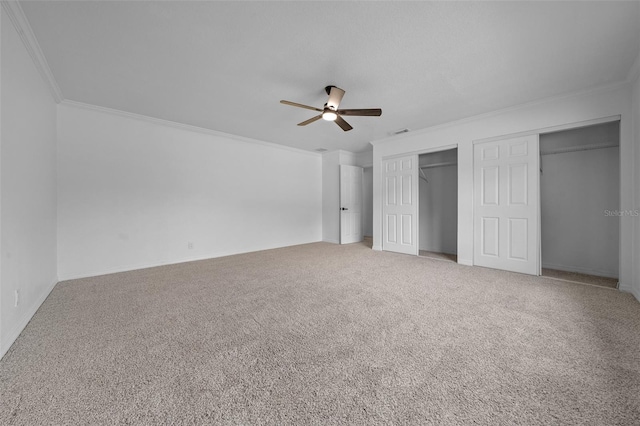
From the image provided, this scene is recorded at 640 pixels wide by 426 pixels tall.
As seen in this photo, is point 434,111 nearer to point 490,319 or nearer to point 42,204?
point 490,319

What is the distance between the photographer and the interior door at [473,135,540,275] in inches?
145

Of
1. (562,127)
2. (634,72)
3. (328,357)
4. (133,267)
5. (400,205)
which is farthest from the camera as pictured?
(400,205)

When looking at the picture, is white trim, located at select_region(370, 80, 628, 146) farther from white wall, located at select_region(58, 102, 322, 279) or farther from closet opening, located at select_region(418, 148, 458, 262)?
white wall, located at select_region(58, 102, 322, 279)

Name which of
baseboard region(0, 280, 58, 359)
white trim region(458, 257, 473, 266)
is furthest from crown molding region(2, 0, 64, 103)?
white trim region(458, 257, 473, 266)

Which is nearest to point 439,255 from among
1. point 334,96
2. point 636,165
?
point 636,165

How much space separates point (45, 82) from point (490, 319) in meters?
5.37

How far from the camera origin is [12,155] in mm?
2039

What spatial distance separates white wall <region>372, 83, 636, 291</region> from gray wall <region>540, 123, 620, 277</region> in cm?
67

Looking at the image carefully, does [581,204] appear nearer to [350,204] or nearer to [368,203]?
[350,204]

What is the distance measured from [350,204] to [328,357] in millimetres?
5332

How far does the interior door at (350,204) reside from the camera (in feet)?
21.6

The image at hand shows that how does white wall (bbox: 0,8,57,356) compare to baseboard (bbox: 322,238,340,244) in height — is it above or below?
above

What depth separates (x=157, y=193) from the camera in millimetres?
4316

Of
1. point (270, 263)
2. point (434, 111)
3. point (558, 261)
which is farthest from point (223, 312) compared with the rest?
point (558, 261)
